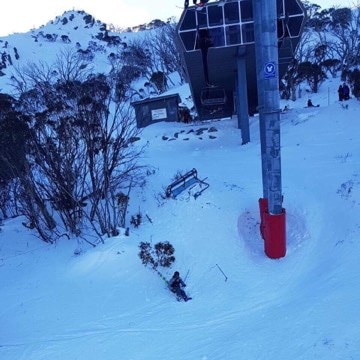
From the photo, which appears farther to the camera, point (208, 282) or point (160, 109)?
point (160, 109)

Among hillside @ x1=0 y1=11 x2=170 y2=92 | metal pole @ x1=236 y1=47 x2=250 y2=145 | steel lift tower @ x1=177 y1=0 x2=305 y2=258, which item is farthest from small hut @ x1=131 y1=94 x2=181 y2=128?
hillside @ x1=0 y1=11 x2=170 y2=92

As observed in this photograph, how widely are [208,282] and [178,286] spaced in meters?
0.74

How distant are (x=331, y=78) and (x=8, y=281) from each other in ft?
111

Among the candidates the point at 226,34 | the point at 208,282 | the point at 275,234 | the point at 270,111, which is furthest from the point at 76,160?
the point at 226,34

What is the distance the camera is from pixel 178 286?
277 inches

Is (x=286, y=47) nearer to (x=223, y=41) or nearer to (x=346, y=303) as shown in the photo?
(x=223, y=41)

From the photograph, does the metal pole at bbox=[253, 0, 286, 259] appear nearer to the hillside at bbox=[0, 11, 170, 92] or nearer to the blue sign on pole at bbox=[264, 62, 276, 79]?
the blue sign on pole at bbox=[264, 62, 276, 79]

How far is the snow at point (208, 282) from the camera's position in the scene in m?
5.36

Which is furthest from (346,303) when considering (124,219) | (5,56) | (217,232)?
(5,56)

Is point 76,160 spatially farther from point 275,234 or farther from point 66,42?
point 66,42

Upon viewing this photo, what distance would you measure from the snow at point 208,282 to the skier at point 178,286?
19 cm

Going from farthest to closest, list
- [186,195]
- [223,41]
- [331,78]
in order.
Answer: [331,78] → [223,41] → [186,195]

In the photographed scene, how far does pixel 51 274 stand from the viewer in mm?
8391

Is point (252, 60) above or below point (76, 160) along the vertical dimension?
above
